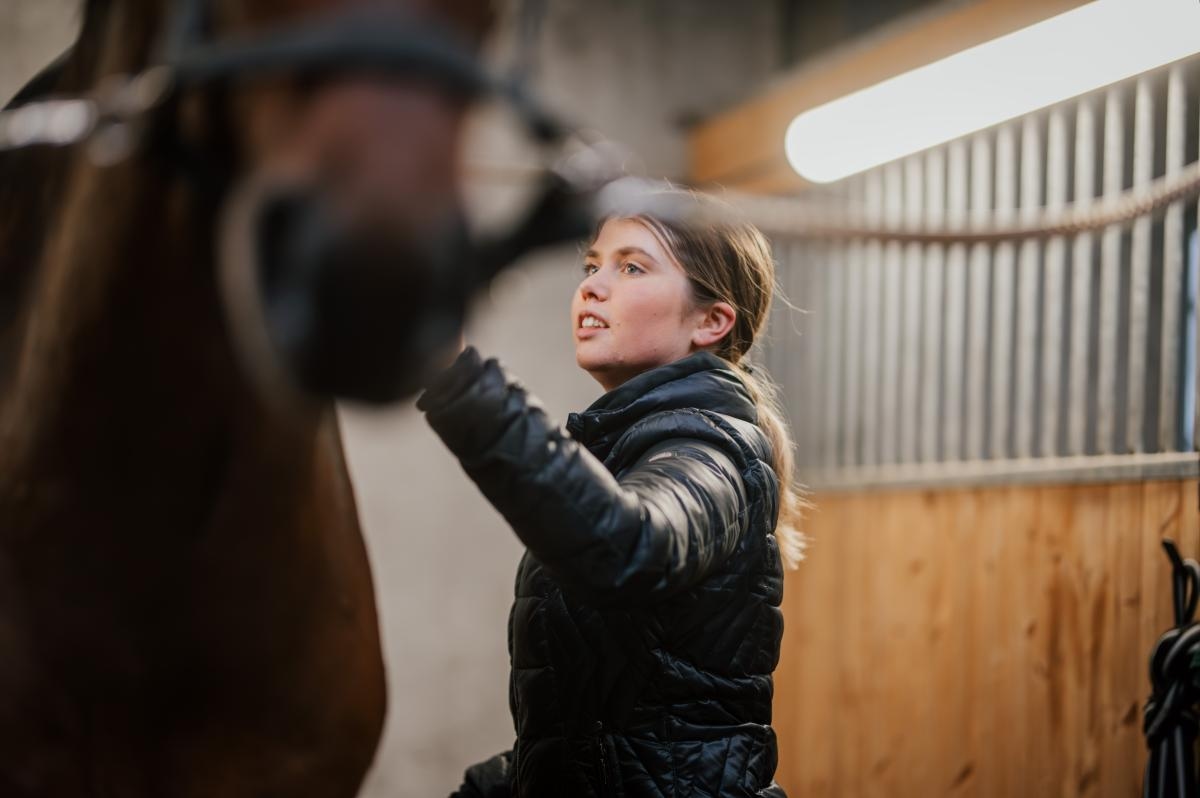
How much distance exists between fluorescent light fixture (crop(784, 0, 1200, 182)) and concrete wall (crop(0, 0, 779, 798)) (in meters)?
1.07

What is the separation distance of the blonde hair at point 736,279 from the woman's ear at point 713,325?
0.01 m

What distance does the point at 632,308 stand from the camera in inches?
50.9

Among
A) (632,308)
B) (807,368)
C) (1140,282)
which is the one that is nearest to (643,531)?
(632,308)

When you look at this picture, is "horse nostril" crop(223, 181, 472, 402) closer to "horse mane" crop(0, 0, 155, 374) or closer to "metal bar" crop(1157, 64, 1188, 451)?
"horse mane" crop(0, 0, 155, 374)

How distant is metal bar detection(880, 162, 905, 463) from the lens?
3248 mm

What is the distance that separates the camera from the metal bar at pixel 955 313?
9.82 feet

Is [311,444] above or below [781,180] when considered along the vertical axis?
below

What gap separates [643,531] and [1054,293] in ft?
6.56

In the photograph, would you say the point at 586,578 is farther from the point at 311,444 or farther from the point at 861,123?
the point at 861,123

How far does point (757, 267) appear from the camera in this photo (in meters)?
1.44

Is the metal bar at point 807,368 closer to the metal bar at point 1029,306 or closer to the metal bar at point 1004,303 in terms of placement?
the metal bar at point 1004,303

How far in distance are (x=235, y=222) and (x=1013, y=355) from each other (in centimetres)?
256

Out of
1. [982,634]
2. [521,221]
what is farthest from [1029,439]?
→ [521,221]

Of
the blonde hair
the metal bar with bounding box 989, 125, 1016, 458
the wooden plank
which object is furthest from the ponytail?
the metal bar with bounding box 989, 125, 1016, 458
